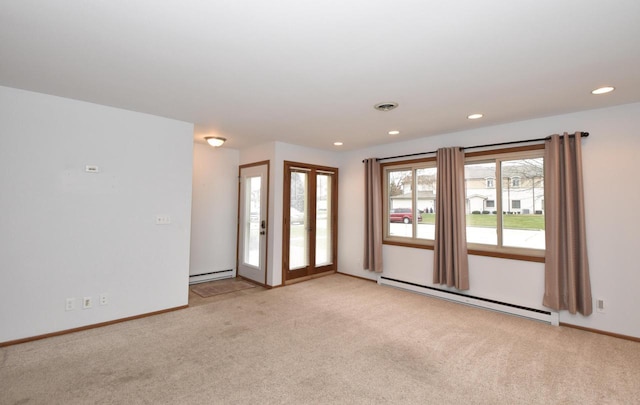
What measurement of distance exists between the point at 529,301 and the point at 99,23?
493 cm

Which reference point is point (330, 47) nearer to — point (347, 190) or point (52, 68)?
point (52, 68)

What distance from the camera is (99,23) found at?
71.3 inches

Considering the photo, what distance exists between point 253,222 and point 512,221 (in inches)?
159

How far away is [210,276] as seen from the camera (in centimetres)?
529

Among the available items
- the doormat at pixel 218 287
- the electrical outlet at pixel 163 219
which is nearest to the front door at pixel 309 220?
the doormat at pixel 218 287

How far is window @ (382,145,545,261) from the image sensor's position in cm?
374

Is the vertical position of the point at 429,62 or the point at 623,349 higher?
the point at 429,62

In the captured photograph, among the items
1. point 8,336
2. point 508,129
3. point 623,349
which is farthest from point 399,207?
point 8,336

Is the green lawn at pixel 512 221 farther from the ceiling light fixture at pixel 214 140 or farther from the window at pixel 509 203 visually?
the ceiling light fixture at pixel 214 140

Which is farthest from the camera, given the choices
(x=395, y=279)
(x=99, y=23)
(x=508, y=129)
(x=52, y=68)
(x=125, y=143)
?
(x=395, y=279)

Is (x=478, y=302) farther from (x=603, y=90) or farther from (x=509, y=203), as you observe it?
(x=603, y=90)

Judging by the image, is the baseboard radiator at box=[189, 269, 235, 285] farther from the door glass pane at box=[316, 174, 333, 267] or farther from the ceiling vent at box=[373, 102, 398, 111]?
the ceiling vent at box=[373, 102, 398, 111]

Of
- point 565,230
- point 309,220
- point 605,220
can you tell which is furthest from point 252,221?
point 605,220

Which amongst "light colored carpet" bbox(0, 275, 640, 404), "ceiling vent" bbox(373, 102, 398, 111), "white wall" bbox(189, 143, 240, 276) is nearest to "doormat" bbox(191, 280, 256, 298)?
"white wall" bbox(189, 143, 240, 276)
